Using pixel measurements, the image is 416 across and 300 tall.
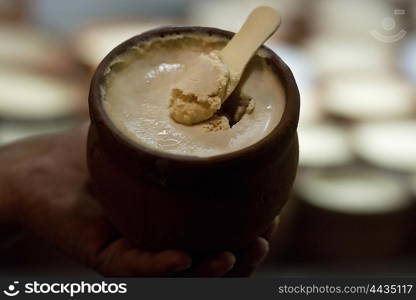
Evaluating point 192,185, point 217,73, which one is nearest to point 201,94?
point 217,73

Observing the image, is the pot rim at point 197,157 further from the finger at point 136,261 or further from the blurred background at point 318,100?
the blurred background at point 318,100

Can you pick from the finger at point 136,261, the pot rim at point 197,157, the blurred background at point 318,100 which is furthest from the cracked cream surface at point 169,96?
the blurred background at point 318,100

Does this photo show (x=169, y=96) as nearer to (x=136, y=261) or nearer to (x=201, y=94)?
(x=201, y=94)

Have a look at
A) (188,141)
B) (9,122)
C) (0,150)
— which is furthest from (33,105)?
(188,141)

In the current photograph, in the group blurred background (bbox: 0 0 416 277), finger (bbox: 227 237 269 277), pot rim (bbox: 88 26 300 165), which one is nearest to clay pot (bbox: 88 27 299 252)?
pot rim (bbox: 88 26 300 165)

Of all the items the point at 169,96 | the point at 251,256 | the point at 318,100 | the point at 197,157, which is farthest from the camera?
the point at 318,100

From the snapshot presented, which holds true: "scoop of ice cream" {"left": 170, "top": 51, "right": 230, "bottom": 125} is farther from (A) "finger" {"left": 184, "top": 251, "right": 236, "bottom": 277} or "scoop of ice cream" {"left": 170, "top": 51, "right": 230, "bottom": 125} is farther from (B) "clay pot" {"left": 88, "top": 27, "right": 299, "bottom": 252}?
(A) "finger" {"left": 184, "top": 251, "right": 236, "bottom": 277}

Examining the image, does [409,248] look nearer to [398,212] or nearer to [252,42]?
[398,212]
